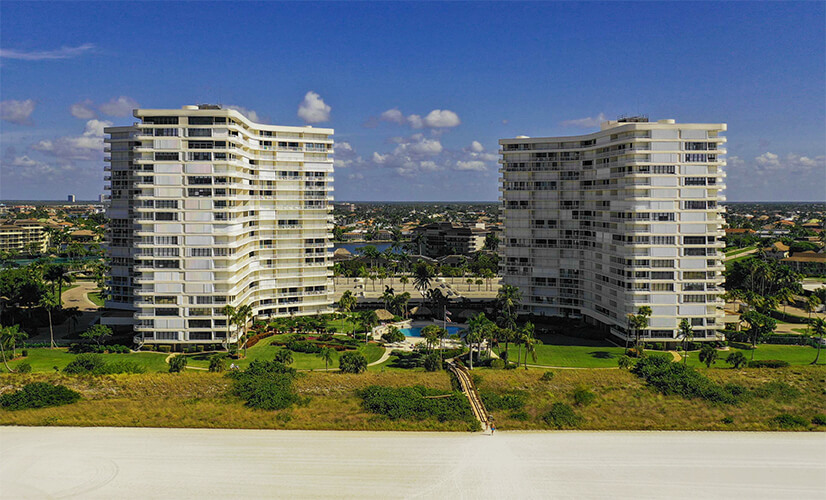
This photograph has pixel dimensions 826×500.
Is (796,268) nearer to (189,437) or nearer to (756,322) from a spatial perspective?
(756,322)

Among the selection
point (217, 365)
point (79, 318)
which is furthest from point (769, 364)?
point (79, 318)

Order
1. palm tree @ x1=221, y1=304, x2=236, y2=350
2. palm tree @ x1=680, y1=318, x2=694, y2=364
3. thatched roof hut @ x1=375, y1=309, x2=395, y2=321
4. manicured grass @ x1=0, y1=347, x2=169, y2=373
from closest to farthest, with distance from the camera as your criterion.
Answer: manicured grass @ x1=0, y1=347, x2=169, y2=373
palm tree @ x1=680, y1=318, x2=694, y2=364
palm tree @ x1=221, y1=304, x2=236, y2=350
thatched roof hut @ x1=375, y1=309, x2=395, y2=321

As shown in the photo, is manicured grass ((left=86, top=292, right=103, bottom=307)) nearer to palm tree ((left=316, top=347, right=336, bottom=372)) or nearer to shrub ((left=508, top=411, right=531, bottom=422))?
palm tree ((left=316, top=347, right=336, bottom=372))

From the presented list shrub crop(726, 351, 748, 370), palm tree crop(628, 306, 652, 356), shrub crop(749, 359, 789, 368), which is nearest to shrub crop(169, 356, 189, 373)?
palm tree crop(628, 306, 652, 356)

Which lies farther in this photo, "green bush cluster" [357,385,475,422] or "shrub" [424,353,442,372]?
"shrub" [424,353,442,372]

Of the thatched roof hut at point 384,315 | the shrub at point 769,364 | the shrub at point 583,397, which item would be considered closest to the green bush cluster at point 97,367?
the thatched roof hut at point 384,315

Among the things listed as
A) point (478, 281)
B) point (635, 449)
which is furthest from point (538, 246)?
point (635, 449)

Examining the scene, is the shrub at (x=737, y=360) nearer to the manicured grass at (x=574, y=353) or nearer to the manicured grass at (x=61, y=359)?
the manicured grass at (x=574, y=353)
